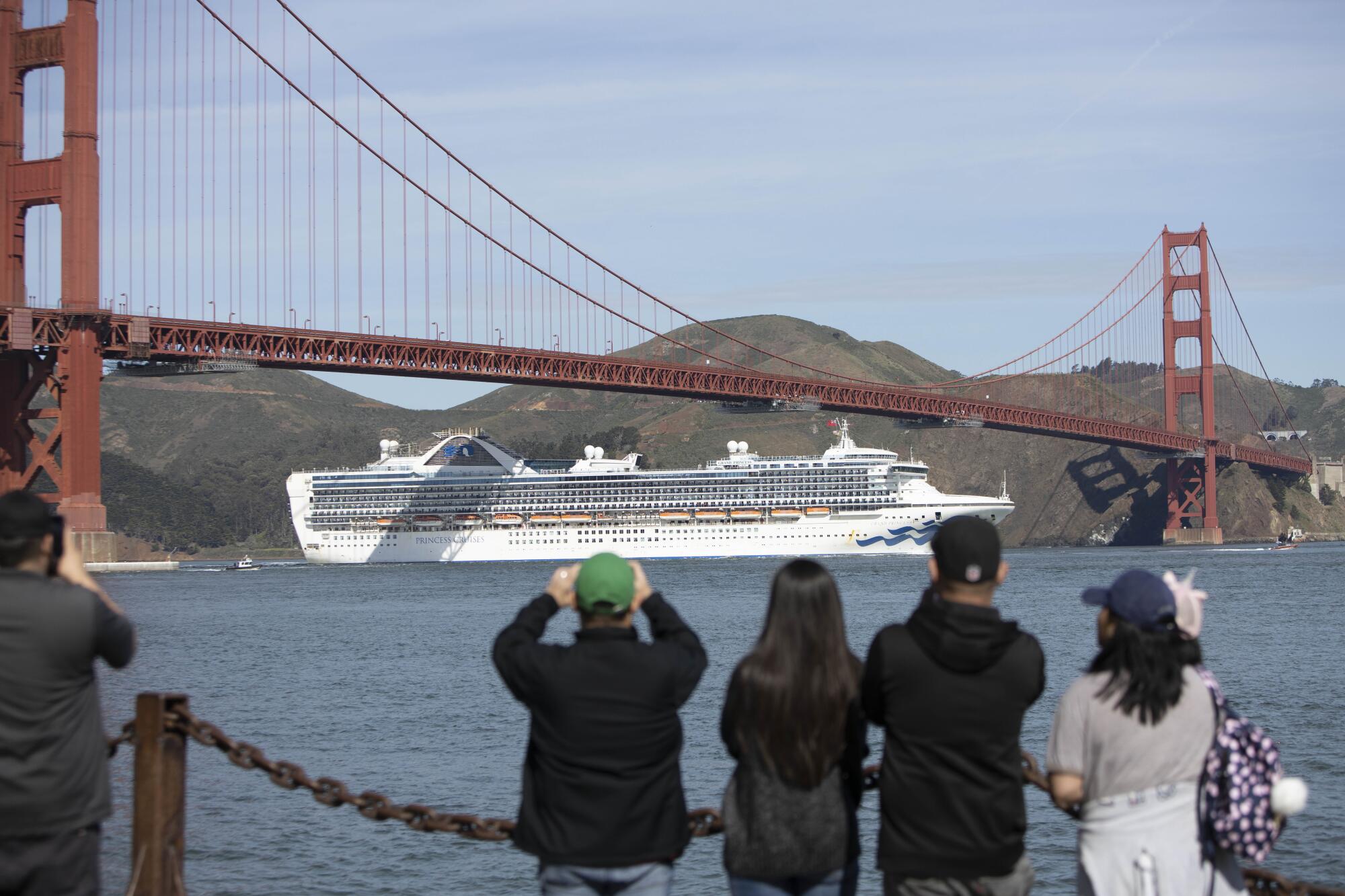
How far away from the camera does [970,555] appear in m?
3.25

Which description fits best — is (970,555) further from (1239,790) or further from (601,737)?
(601,737)

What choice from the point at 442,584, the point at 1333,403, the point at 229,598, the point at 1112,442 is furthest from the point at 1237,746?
the point at 1333,403

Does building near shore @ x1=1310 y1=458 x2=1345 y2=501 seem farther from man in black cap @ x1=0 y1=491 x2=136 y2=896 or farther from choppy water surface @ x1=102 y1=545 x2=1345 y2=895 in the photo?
man in black cap @ x1=0 y1=491 x2=136 y2=896

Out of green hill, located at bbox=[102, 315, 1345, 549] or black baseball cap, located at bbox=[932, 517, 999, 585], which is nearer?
black baseball cap, located at bbox=[932, 517, 999, 585]

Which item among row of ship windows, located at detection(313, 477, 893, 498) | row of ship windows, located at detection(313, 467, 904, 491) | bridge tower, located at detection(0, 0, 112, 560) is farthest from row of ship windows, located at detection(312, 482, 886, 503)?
bridge tower, located at detection(0, 0, 112, 560)

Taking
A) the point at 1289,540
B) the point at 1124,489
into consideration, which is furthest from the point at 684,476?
the point at 1124,489

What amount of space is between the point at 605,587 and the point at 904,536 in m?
54.3

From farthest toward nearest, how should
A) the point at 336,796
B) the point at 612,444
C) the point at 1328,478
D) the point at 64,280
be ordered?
the point at 612,444
the point at 1328,478
the point at 64,280
the point at 336,796

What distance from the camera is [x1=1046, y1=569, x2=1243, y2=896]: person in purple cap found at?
10.5 feet

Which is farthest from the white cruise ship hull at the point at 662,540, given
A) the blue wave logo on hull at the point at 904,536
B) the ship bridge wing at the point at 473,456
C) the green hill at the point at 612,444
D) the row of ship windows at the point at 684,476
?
the green hill at the point at 612,444

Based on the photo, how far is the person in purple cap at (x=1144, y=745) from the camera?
3215 millimetres

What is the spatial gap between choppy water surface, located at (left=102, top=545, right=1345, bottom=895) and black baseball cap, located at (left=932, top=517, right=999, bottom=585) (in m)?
6.29

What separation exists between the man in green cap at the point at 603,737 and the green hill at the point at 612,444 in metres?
39.7

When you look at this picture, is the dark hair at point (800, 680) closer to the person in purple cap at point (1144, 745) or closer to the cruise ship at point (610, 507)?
the person in purple cap at point (1144, 745)
